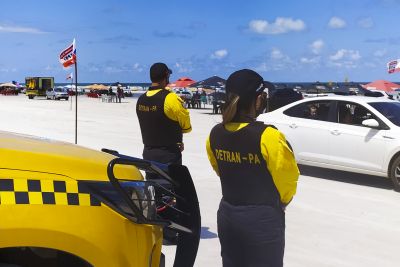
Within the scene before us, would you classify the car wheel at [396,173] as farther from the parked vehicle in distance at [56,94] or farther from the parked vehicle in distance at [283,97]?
the parked vehicle in distance at [56,94]

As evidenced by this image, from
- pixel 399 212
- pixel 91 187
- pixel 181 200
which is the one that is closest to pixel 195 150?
pixel 399 212

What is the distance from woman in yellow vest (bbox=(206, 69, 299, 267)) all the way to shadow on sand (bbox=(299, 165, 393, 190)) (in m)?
6.71

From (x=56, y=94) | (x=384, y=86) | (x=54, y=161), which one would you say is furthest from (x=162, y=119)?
(x=56, y=94)

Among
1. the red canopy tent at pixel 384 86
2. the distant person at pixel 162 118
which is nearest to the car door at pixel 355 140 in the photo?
the distant person at pixel 162 118

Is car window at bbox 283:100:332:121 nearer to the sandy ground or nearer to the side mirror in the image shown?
the side mirror

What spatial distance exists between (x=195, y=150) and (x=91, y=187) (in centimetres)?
1087

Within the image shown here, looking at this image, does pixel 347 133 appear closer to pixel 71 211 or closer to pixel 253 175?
pixel 253 175

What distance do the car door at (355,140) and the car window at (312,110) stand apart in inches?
10.0

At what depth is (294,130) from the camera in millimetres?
9945

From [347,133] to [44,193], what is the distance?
24.6ft

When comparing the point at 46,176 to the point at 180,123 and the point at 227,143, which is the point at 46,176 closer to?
the point at 227,143

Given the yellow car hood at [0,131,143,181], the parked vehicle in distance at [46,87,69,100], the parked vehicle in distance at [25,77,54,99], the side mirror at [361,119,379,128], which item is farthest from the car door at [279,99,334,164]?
the parked vehicle in distance at [25,77,54,99]

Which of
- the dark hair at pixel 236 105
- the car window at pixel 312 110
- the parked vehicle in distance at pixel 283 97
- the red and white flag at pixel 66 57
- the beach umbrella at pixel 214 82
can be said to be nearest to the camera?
the dark hair at pixel 236 105

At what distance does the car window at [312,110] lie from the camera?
9742 mm
